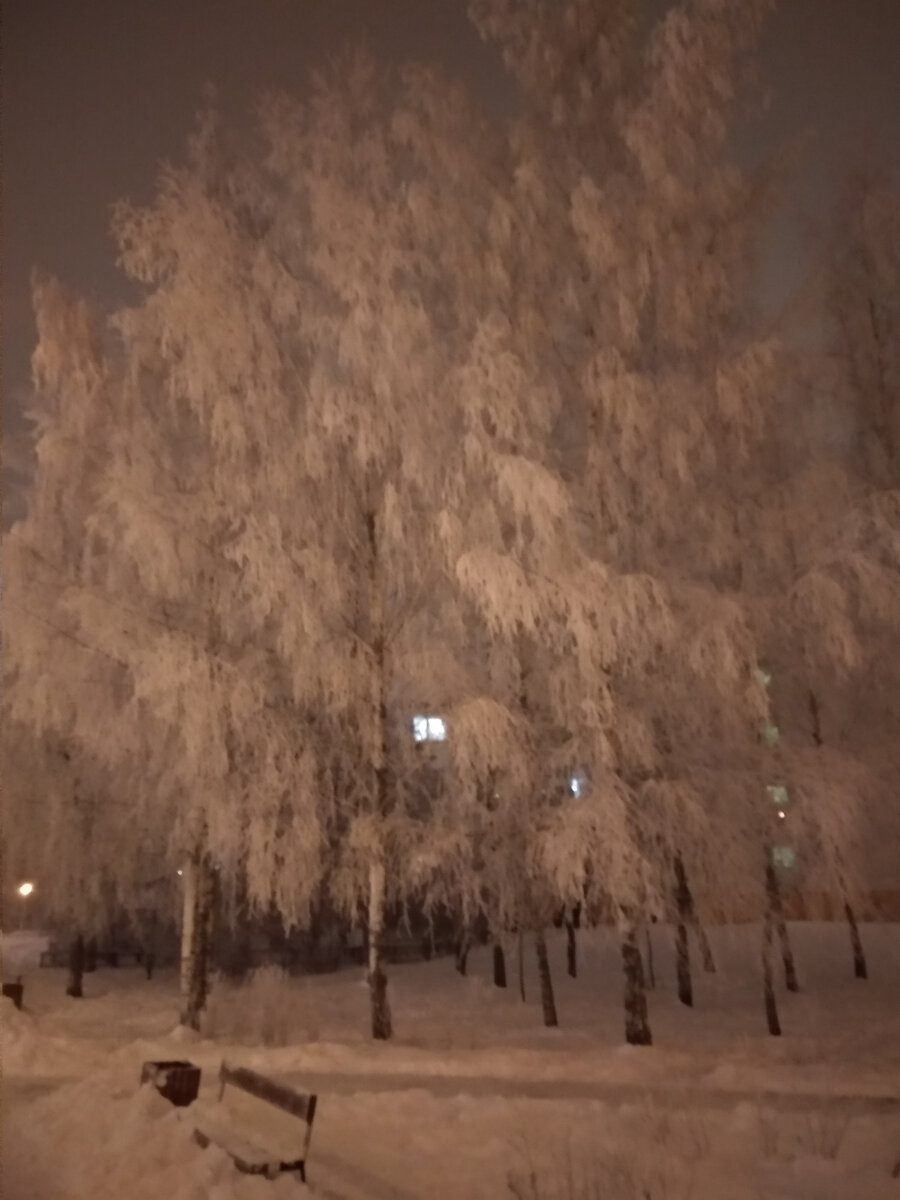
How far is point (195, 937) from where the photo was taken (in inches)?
521

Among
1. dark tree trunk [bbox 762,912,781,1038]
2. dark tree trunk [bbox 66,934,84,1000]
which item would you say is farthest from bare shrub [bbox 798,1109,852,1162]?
dark tree trunk [bbox 66,934,84,1000]

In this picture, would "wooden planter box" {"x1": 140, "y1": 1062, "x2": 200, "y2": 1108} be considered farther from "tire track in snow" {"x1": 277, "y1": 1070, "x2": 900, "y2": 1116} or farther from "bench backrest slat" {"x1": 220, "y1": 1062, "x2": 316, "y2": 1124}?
"tire track in snow" {"x1": 277, "y1": 1070, "x2": 900, "y2": 1116}

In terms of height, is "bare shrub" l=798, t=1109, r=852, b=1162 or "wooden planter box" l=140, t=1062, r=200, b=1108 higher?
"wooden planter box" l=140, t=1062, r=200, b=1108

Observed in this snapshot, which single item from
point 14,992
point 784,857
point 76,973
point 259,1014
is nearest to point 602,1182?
point 784,857

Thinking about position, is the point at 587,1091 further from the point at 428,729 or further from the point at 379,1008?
the point at 428,729

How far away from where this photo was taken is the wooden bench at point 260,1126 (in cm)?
605

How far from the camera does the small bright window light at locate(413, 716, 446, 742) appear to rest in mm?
11971

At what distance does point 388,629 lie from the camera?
503 inches

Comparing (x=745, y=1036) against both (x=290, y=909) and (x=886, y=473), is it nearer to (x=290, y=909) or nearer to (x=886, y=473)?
(x=290, y=909)

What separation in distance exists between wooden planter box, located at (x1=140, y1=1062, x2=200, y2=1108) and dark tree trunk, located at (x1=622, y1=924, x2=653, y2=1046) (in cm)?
520

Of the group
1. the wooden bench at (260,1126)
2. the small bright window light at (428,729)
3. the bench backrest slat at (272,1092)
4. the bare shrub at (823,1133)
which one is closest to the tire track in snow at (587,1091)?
the bare shrub at (823,1133)

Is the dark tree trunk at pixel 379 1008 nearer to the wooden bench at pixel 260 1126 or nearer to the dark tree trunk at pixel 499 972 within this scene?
the wooden bench at pixel 260 1126

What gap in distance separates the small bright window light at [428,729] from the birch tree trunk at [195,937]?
10.0 feet

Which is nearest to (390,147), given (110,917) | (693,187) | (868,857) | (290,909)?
(693,187)
